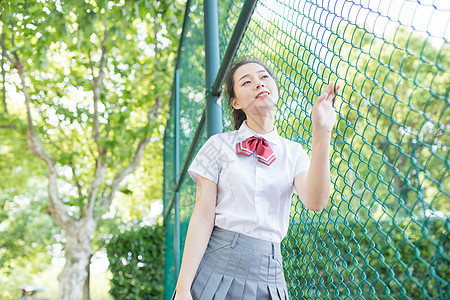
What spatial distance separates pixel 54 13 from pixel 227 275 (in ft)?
10.1

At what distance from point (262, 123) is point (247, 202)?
0.28 metres

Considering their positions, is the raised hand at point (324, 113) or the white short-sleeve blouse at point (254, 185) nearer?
the raised hand at point (324, 113)

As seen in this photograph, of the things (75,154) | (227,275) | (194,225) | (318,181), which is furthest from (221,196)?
(75,154)

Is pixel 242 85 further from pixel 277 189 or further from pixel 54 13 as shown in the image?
pixel 54 13

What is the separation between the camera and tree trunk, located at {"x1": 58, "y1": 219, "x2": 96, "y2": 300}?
8.08 metres

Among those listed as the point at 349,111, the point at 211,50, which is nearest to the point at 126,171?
the point at 211,50

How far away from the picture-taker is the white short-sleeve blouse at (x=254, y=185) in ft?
3.94

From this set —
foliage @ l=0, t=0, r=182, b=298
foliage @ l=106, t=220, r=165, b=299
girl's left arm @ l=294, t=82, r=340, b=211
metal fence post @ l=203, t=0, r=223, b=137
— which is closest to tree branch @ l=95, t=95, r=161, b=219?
foliage @ l=0, t=0, r=182, b=298

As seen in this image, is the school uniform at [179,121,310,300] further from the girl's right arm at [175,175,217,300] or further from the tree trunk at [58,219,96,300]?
the tree trunk at [58,219,96,300]

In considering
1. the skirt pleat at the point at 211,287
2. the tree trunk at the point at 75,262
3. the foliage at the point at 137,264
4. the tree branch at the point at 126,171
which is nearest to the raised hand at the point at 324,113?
the skirt pleat at the point at 211,287

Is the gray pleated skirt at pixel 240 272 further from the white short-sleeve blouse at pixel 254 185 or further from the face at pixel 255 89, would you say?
the face at pixel 255 89

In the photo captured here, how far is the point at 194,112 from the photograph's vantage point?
340 centimetres

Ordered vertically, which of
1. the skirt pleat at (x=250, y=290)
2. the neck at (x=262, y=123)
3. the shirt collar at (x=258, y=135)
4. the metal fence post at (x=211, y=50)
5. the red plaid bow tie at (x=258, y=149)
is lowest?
the skirt pleat at (x=250, y=290)

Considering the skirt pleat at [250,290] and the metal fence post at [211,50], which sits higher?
the metal fence post at [211,50]
